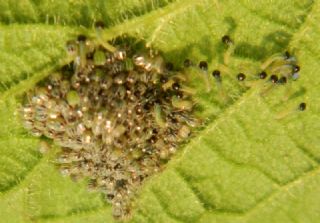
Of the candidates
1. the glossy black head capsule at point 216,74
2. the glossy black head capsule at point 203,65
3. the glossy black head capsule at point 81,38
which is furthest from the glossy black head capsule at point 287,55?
the glossy black head capsule at point 81,38

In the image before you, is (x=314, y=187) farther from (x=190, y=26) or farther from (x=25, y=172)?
(x=25, y=172)

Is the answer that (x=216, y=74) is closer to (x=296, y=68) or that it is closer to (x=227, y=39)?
(x=227, y=39)

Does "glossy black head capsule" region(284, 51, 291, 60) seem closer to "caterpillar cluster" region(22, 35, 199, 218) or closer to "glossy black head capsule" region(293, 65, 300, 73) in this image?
"glossy black head capsule" region(293, 65, 300, 73)

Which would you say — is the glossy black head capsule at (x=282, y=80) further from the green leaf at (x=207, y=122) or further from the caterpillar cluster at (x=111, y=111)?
the caterpillar cluster at (x=111, y=111)

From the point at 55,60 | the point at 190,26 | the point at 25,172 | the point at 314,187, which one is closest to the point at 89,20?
the point at 55,60

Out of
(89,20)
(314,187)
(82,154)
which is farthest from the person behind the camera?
(314,187)

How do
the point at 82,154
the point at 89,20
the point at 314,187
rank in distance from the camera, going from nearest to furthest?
1. the point at 89,20
2. the point at 82,154
3. the point at 314,187

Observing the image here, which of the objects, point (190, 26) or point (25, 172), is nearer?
point (190, 26)

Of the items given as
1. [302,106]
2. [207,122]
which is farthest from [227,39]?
[302,106]
